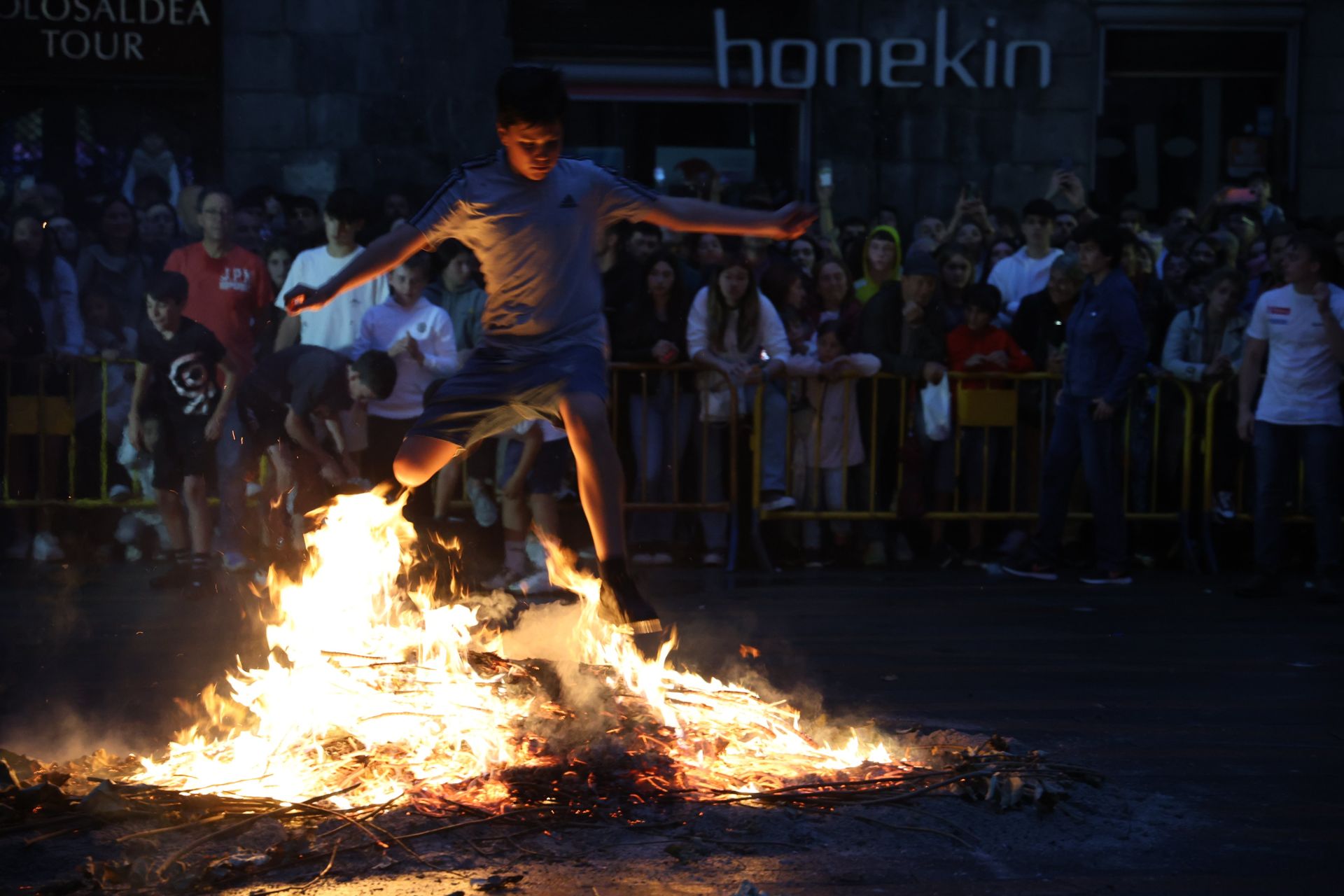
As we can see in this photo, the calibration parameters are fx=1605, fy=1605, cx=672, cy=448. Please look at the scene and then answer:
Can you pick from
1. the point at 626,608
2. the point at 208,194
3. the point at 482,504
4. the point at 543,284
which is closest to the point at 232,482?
the point at 482,504

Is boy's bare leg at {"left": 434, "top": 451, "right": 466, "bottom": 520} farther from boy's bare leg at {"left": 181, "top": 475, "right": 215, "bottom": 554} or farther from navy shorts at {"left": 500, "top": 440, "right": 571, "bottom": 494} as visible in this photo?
boy's bare leg at {"left": 181, "top": 475, "right": 215, "bottom": 554}

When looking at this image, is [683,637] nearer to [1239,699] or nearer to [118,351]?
[1239,699]

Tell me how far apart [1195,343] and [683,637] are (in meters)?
4.76

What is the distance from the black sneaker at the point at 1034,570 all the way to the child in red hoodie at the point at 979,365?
1.51 feet

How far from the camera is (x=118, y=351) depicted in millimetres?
10430

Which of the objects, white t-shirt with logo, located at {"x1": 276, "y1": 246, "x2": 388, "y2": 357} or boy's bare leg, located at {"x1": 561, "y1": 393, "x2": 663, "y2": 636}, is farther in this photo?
white t-shirt with logo, located at {"x1": 276, "y1": 246, "x2": 388, "y2": 357}

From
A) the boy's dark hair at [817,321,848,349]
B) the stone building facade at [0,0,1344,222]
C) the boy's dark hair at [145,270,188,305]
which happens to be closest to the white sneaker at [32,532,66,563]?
the boy's dark hair at [145,270,188,305]

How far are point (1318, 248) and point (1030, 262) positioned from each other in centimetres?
270

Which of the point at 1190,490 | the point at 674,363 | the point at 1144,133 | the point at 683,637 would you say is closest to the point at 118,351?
the point at 674,363

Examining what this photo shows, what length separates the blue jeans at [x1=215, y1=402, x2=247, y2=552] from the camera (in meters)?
9.46

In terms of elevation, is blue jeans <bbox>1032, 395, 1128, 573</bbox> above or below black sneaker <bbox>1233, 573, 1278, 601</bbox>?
above

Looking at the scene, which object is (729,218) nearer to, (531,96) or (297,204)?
(531,96)

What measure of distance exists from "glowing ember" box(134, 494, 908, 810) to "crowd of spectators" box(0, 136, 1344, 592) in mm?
3632

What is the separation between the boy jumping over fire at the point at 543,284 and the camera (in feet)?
19.2
